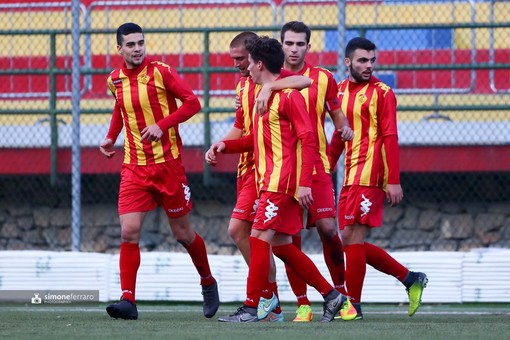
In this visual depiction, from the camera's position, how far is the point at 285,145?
744 centimetres

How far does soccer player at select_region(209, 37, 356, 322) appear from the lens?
7375 millimetres

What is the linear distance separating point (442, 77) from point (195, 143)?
2550mm

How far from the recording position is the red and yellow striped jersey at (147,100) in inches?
329

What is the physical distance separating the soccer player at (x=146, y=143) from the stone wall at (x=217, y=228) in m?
3.92

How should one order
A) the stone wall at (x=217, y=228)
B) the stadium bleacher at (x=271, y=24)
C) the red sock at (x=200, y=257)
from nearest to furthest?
the red sock at (x=200, y=257)
the stadium bleacher at (x=271, y=24)
the stone wall at (x=217, y=228)

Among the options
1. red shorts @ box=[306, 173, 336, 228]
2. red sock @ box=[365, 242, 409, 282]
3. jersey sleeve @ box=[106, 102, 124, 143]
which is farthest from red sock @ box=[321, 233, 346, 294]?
jersey sleeve @ box=[106, 102, 124, 143]

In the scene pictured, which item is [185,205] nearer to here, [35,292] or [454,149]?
[35,292]

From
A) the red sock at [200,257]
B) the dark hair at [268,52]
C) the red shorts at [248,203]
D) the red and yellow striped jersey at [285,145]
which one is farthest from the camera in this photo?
the red sock at [200,257]

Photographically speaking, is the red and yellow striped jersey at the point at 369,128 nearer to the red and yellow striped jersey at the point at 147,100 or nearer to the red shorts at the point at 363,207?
the red shorts at the point at 363,207

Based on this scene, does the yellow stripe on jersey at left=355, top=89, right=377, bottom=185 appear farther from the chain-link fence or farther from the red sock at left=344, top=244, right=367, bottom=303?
the chain-link fence

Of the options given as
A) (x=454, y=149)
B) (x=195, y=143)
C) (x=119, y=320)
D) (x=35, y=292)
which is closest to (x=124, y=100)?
(x=119, y=320)

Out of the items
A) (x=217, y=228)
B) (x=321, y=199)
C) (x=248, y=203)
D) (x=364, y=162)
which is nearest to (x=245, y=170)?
(x=248, y=203)

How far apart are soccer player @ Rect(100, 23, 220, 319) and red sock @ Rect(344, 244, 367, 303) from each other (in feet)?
3.24

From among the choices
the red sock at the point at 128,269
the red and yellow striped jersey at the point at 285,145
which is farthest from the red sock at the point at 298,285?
the red sock at the point at 128,269
